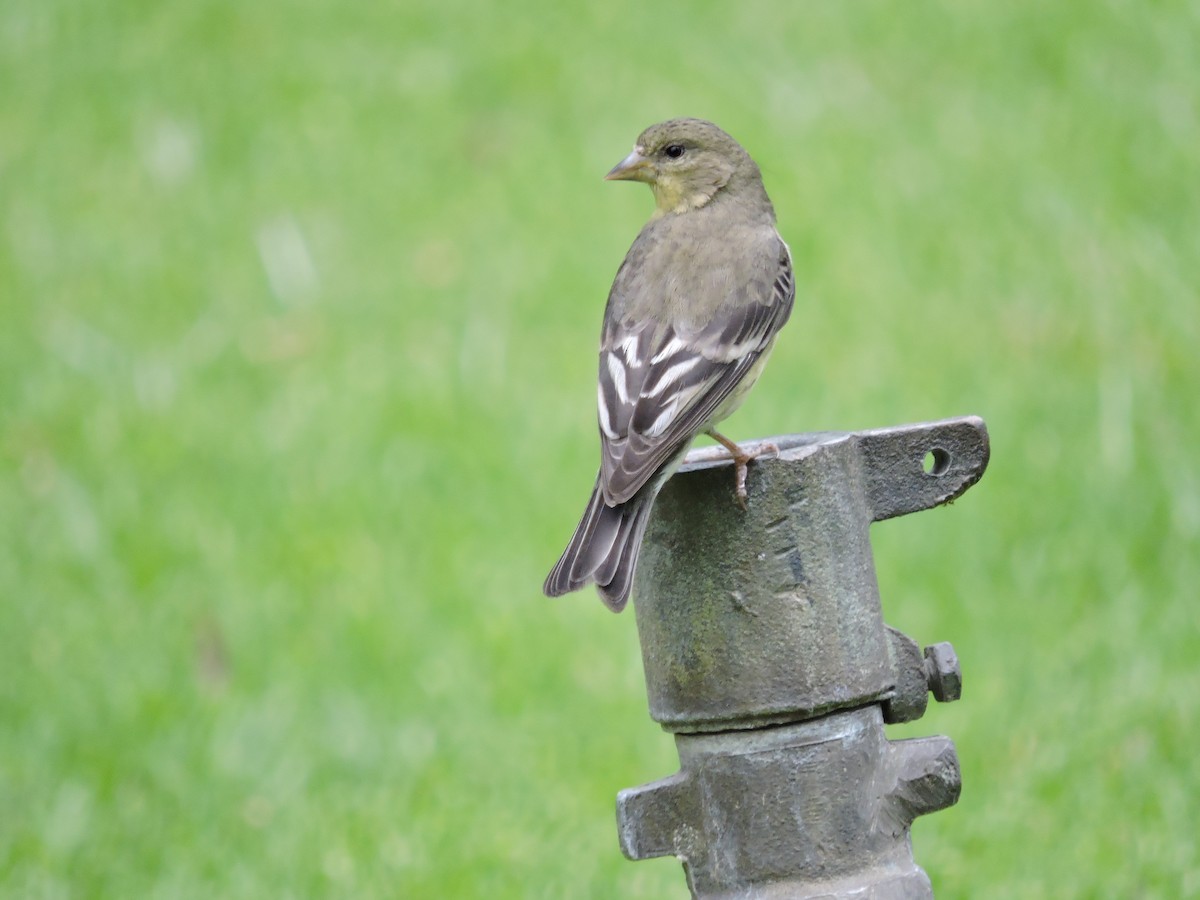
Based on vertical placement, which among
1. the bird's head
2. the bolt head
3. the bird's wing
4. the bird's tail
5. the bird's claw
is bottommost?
the bolt head

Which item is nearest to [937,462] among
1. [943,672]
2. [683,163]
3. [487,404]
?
[943,672]

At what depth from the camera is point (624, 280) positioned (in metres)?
4.04

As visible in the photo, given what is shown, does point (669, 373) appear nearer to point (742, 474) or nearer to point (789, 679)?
A: point (742, 474)

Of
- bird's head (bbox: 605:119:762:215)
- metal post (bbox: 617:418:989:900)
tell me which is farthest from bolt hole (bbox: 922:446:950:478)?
bird's head (bbox: 605:119:762:215)

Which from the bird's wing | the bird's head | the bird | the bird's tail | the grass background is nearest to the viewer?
the bird's tail

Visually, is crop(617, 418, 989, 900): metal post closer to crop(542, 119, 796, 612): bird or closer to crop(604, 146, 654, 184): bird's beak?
crop(542, 119, 796, 612): bird

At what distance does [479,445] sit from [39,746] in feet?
7.35

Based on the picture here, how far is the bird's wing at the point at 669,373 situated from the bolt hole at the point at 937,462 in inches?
19.9

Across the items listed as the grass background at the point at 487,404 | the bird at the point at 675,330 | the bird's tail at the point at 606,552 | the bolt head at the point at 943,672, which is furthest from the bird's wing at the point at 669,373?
the grass background at the point at 487,404

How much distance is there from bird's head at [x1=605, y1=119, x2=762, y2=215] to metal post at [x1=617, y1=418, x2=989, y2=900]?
5.13 feet

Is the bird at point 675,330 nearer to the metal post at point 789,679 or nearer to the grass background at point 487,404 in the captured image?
the metal post at point 789,679

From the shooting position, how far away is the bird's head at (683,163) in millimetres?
4582

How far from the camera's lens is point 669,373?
12.1 feet

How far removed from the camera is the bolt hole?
10.6 ft
